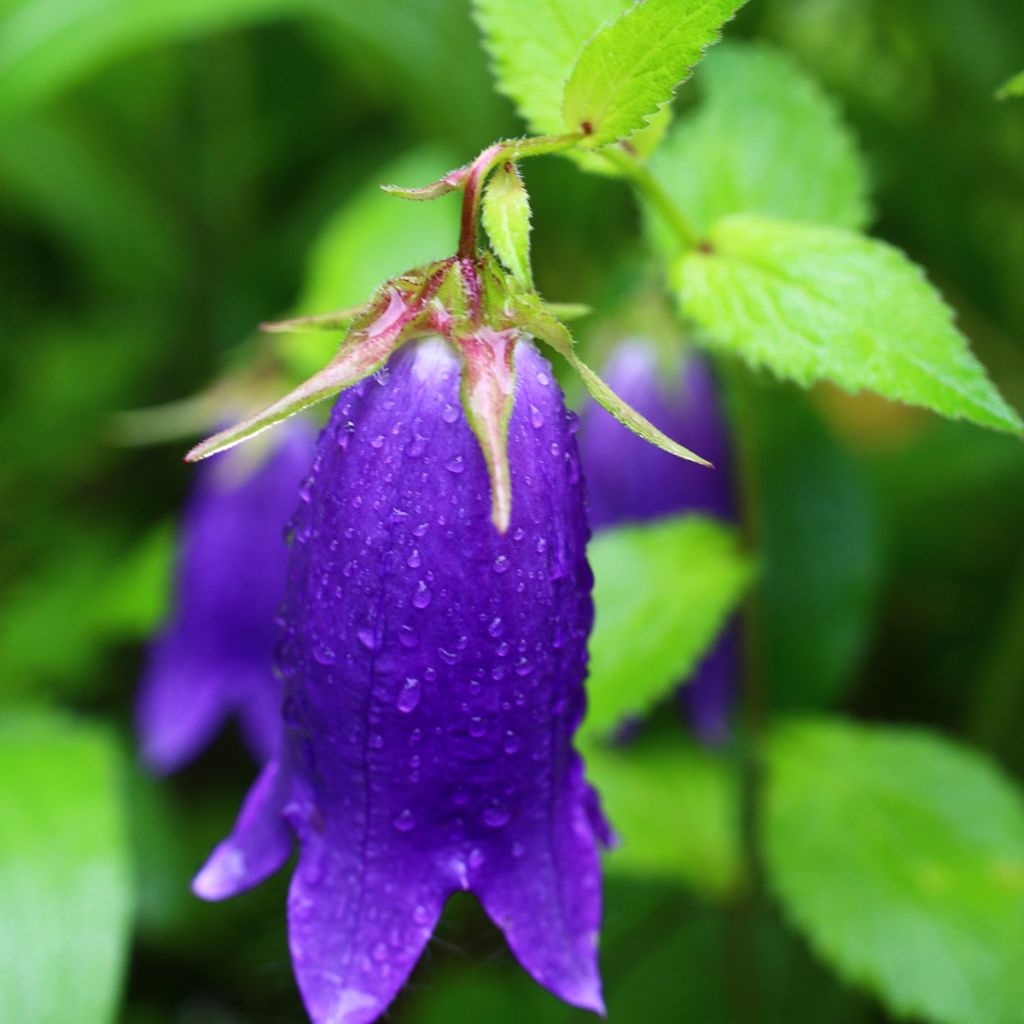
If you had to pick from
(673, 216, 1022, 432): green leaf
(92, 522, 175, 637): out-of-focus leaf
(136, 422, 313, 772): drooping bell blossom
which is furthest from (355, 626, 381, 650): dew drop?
(92, 522, 175, 637): out-of-focus leaf

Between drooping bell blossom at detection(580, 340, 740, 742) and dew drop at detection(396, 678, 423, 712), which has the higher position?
dew drop at detection(396, 678, 423, 712)

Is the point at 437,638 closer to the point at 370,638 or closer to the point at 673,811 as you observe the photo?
the point at 370,638

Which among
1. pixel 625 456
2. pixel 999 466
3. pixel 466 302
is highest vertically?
pixel 466 302

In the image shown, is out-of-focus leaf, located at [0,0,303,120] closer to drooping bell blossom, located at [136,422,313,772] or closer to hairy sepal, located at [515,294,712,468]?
drooping bell blossom, located at [136,422,313,772]

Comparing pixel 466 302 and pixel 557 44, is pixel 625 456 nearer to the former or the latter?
pixel 557 44

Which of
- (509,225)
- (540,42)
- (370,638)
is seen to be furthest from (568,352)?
(540,42)

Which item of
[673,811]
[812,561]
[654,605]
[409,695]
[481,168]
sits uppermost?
[481,168]

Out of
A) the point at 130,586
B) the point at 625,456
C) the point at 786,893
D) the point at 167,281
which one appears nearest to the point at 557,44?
the point at 625,456
